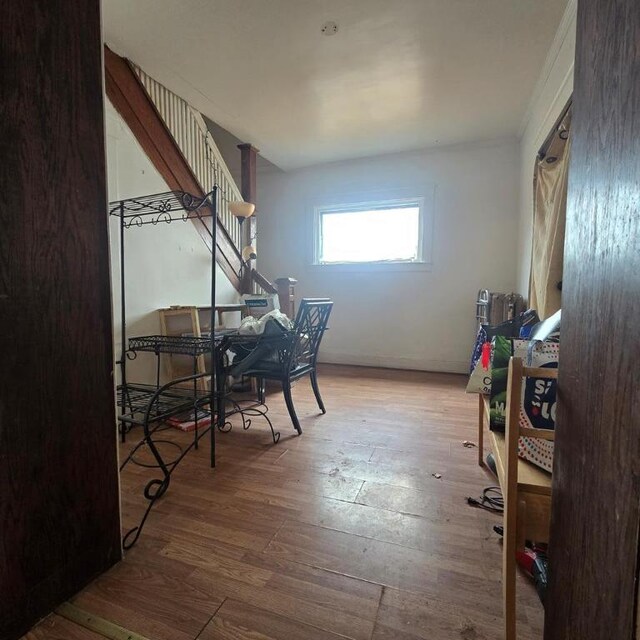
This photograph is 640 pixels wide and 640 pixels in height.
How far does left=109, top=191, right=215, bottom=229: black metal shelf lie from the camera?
1.69m

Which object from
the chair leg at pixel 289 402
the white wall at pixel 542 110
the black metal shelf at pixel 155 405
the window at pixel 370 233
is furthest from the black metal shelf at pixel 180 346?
the window at pixel 370 233

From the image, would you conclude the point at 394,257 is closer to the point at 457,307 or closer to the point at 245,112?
the point at 457,307

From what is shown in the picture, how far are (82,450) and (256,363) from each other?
1.27m

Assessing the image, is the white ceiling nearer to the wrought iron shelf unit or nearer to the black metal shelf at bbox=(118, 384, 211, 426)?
the wrought iron shelf unit

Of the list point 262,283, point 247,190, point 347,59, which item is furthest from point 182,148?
point 347,59

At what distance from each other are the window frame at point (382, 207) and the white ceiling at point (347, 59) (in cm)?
79

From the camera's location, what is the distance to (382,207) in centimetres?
409

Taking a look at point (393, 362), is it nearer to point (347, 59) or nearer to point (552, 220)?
point (552, 220)

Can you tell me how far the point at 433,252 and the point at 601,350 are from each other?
11.7 ft

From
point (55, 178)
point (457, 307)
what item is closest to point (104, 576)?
point (55, 178)

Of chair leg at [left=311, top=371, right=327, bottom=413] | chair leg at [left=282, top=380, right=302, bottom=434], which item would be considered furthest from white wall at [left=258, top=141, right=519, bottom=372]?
chair leg at [left=282, top=380, right=302, bottom=434]

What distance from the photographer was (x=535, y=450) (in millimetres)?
981

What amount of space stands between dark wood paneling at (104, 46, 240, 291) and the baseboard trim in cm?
215

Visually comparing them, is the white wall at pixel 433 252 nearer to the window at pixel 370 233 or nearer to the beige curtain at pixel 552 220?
the window at pixel 370 233
